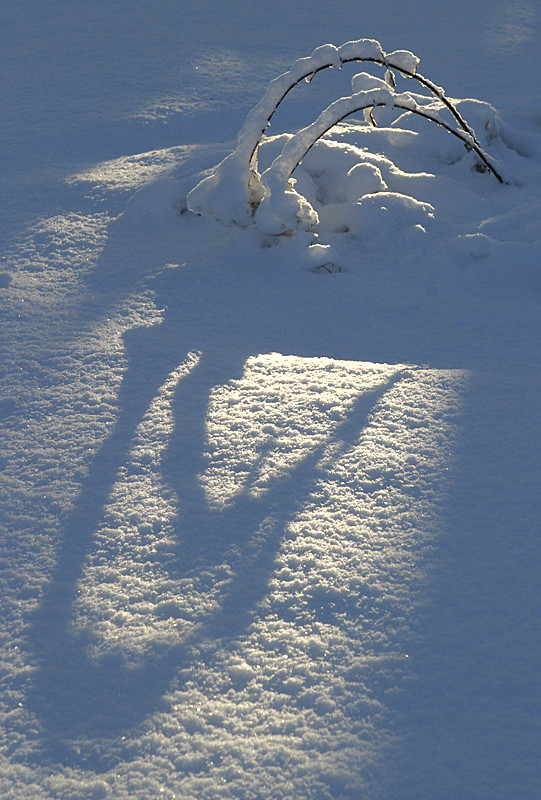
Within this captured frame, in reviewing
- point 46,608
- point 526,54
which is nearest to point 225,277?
point 46,608

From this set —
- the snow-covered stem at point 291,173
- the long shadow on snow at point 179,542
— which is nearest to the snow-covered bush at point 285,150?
the snow-covered stem at point 291,173

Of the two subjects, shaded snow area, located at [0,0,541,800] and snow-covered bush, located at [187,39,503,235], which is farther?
snow-covered bush, located at [187,39,503,235]

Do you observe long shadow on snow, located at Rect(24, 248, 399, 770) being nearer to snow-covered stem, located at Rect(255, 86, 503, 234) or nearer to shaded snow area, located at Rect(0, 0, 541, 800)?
shaded snow area, located at Rect(0, 0, 541, 800)

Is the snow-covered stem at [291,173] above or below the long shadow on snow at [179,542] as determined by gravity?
above

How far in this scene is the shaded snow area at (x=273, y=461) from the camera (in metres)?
1.11

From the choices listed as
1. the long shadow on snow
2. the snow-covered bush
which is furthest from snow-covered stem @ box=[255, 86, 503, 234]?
the long shadow on snow

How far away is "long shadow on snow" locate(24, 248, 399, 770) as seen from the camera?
3.84ft

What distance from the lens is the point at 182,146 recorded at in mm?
3137

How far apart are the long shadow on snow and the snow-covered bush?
1.54 ft

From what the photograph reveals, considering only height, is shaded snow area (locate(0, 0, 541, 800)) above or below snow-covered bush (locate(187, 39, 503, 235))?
below

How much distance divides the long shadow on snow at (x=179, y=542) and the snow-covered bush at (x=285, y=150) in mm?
470

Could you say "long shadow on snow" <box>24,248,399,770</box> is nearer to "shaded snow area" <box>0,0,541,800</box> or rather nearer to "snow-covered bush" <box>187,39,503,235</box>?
"shaded snow area" <box>0,0,541,800</box>

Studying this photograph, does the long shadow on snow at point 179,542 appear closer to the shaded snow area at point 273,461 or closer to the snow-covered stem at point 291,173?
the shaded snow area at point 273,461

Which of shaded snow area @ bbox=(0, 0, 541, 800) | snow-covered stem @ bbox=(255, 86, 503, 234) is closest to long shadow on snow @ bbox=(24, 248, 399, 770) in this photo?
shaded snow area @ bbox=(0, 0, 541, 800)
